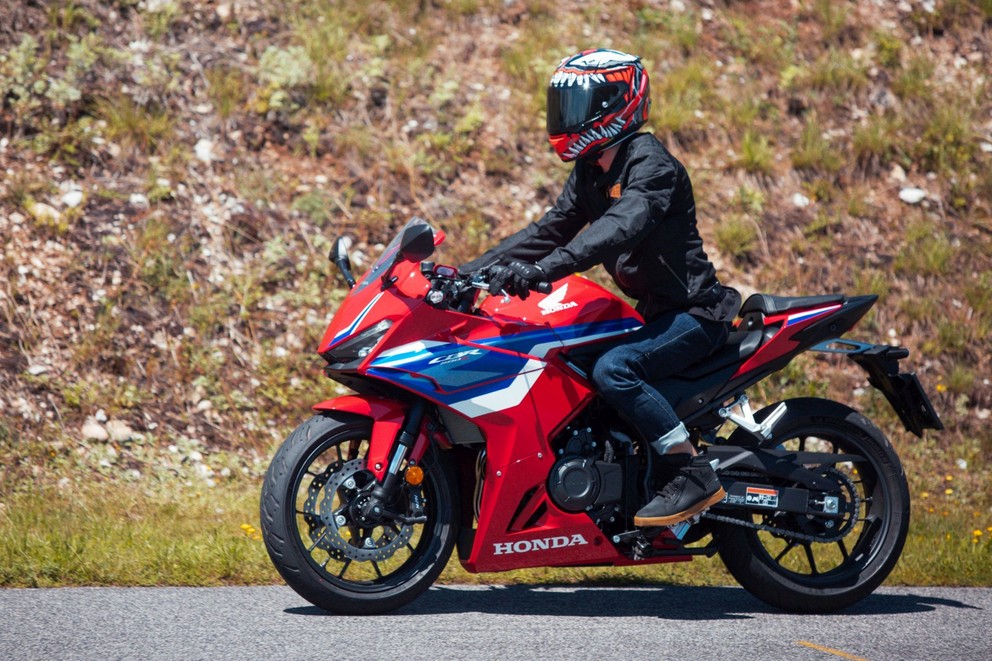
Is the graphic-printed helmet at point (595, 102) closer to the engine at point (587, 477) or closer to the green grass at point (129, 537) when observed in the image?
the engine at point (587, 477)

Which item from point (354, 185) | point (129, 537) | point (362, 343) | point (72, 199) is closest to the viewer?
point (362, 343)

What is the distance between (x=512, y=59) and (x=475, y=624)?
697cm

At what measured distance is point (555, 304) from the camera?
531cm

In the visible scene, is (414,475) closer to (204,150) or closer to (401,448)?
(401,448)

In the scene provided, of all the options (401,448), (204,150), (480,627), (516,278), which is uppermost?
(204,150)

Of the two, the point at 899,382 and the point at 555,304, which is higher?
the point at 555,304

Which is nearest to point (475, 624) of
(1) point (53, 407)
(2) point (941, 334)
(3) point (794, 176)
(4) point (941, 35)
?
(1) point (53, 407)

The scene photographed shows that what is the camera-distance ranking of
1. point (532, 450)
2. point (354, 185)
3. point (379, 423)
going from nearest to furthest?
point (379, 423)
point (532, 450)
point (354, 185)

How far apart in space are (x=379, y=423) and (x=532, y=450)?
0.70 m

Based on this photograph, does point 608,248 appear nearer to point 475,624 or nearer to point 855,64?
point 475,624

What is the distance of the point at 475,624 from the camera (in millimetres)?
4898

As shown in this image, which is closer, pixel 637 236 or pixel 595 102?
pixel 637 236

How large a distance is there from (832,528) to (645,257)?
1.67 m

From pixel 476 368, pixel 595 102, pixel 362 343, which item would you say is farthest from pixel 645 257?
pixel 362 343
